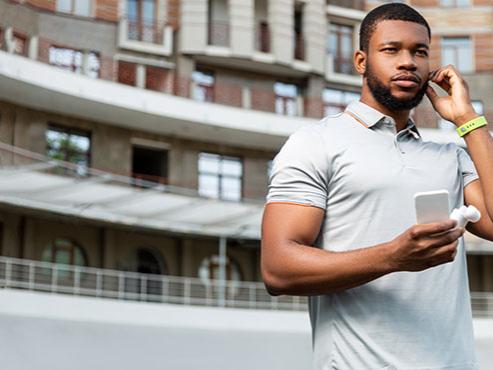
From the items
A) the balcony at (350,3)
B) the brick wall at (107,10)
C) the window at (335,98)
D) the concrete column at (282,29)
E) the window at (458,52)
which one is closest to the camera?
the brick wall at (107,10)

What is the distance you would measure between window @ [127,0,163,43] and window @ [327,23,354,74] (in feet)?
17.3

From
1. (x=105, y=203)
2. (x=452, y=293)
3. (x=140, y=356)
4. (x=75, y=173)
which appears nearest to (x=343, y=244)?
(x=452, y=293)

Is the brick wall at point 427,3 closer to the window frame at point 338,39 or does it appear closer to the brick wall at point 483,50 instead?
the brick wall at point 483,50

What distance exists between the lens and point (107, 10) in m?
26.4

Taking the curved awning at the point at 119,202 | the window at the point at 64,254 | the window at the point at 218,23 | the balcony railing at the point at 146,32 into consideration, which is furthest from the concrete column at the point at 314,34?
the window at the point at 64,254

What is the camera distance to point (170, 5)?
27.2 metres

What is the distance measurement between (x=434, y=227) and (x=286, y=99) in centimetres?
2648

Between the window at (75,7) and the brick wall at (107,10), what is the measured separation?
0.23 metres

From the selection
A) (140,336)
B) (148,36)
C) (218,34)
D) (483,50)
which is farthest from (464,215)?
(483,50)

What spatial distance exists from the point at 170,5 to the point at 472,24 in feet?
31.2

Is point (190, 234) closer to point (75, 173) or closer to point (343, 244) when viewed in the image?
point (75, 173)

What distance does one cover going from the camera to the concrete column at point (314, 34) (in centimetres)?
2820

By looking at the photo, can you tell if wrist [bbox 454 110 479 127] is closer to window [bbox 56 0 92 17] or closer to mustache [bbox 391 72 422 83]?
mustache [bbox 391 72 422 83]

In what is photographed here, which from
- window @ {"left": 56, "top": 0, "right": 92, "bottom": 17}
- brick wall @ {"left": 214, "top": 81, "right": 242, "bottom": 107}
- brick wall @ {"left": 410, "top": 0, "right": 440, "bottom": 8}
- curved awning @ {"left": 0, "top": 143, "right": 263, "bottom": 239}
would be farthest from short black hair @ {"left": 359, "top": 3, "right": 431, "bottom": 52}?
brick wall @ {"left": 410, "top": 0, "right": 440, "bottom": 8}
